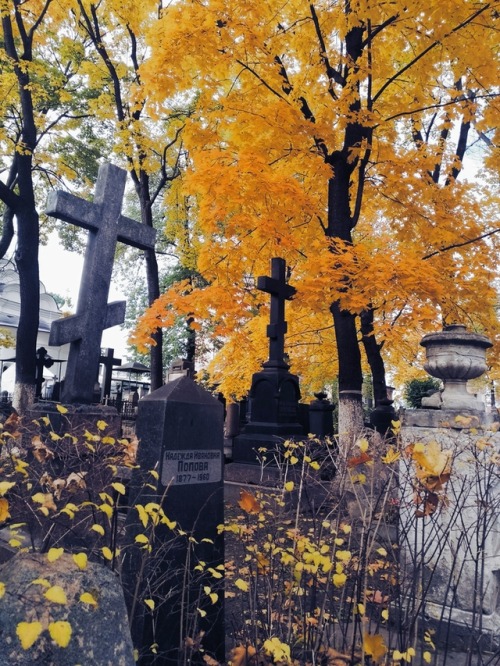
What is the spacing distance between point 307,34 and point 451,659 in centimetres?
948

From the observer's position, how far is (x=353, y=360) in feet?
27.7

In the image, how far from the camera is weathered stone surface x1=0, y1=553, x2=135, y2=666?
1.16 meters

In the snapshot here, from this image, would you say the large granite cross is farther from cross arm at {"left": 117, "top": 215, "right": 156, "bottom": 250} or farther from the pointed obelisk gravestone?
the pointed obelisk gravestone

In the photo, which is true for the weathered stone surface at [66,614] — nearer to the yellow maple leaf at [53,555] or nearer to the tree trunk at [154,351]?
the yellow maple leaf at [53,555]

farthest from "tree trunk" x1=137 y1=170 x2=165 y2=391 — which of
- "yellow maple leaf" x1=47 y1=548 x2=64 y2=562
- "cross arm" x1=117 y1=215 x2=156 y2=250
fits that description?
"yellow maple leaf" x1=47 y1=548 x2=64 y2=562

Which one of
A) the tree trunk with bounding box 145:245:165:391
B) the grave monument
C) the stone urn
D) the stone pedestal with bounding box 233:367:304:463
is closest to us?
the grave monument

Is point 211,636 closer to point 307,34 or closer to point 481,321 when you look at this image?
point 481,321

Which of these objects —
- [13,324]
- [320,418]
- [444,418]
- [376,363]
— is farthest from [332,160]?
[13,324]

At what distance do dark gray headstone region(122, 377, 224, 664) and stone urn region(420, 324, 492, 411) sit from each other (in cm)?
200

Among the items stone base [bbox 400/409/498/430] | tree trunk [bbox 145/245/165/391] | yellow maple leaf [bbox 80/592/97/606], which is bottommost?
yellow maple leaf [bbox 80/592/97/606]

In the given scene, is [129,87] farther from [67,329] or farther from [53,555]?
[53,555]

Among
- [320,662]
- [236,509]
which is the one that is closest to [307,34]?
[236,509]

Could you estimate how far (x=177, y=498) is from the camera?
10.2 feet

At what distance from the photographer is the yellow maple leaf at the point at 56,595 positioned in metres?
1.19
